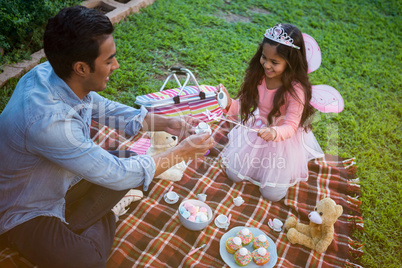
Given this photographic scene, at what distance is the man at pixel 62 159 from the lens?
185 centimetres

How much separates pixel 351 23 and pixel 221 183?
211 inches

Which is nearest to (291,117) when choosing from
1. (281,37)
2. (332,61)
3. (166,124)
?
(281,37)

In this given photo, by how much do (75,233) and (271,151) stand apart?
6.02 ft

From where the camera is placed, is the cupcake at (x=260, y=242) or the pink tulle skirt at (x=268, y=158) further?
the pink tulle skirt at (x=268, y=158)

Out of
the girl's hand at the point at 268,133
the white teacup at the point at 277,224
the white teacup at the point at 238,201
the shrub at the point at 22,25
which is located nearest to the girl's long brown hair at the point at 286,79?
the girl's hand at the point at 268,133

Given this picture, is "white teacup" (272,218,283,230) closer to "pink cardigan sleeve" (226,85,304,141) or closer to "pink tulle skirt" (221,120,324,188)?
"pink tulle skirt" (221,120,324,188)

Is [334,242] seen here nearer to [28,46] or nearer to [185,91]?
[185,91]

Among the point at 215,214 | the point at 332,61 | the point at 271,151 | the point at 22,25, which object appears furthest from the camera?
the point at 332,61

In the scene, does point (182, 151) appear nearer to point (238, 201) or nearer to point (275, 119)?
point (238, 201)

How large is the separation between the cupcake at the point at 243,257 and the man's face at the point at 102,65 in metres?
1.59

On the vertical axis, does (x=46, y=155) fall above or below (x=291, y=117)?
above

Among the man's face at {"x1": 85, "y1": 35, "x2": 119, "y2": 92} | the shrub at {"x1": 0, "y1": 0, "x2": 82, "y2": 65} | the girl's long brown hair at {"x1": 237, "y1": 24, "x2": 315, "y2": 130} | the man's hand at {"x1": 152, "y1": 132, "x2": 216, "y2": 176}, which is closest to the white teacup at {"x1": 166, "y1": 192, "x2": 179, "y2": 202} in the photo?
the man's hand at {"x1": 152, "y1": 132, "x2": 216, "y2": 176}

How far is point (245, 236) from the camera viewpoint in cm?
255

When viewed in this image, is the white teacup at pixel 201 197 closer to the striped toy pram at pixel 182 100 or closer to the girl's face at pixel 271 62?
the striped toy pram at pixel 182 100
